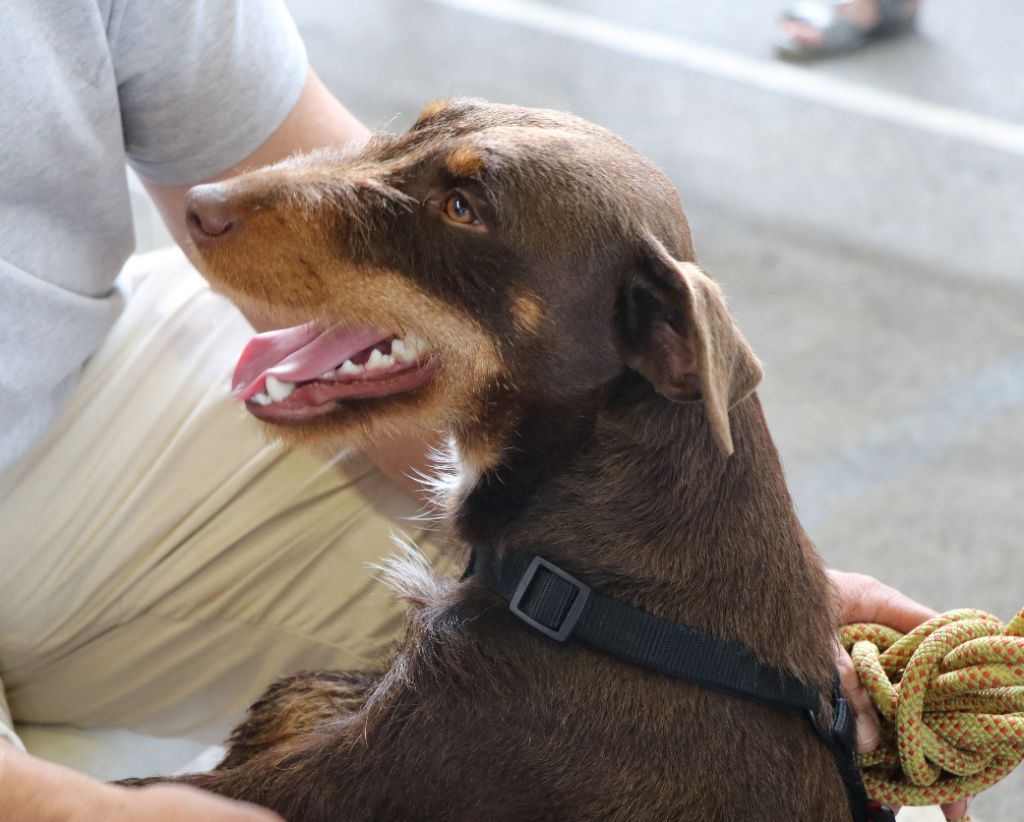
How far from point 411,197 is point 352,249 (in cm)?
8

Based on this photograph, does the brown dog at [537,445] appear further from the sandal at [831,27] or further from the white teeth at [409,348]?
the sandal at [831,27]

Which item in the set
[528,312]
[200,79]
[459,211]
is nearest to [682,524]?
[528,312]

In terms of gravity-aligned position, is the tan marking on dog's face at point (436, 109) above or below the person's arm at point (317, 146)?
above

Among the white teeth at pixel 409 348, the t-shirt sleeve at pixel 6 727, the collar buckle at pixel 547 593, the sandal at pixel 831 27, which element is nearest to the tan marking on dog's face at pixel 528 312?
the white teeth at pixel 409 348

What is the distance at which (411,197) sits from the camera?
1.27 metres

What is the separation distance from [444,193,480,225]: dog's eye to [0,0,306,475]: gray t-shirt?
17.7 inches

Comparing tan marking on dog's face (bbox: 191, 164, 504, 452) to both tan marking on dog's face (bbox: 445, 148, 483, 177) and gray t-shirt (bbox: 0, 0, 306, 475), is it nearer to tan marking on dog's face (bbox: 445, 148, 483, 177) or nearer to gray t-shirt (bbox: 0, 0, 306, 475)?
tan marking on dog's face (bbox: 445, 148, 483, 177)

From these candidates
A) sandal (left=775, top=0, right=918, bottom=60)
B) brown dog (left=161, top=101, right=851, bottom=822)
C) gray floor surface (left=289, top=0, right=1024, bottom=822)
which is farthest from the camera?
sandal (left=775, top=0, right=918, bottom=60)

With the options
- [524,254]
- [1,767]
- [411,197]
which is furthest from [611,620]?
[1,767]

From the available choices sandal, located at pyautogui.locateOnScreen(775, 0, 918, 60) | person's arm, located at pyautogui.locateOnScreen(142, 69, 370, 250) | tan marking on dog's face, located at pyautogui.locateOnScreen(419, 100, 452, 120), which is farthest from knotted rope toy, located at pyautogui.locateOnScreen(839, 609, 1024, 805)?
sandal, located at pyautogui.locateOnScreen(775, 0, 918, 60)

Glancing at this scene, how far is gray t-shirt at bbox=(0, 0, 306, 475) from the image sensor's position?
54.2 inches

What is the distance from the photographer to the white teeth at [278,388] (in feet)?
4.34

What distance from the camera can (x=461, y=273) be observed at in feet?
4.11

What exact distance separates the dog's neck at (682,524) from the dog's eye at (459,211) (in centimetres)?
21
